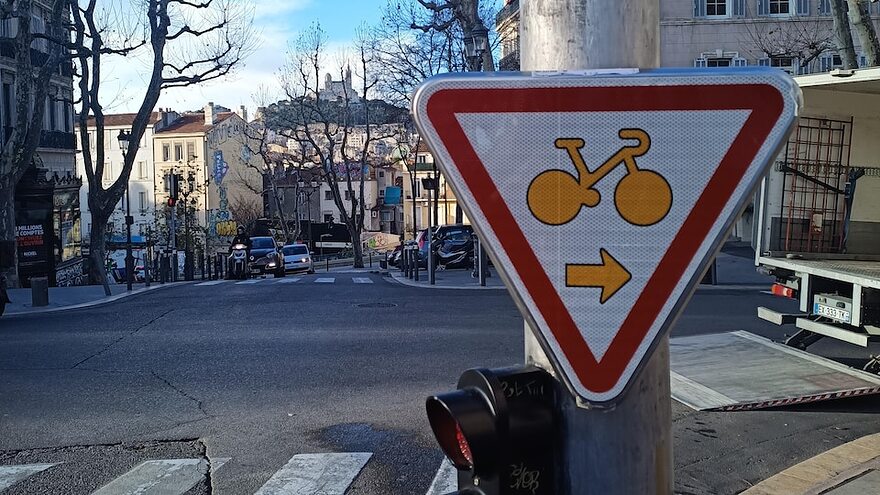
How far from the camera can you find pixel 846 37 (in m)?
18.7

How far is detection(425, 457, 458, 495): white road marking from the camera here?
5.47 m

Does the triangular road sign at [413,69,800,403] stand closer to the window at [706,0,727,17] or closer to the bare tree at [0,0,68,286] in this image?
the bare tree at [0,0,68,286]

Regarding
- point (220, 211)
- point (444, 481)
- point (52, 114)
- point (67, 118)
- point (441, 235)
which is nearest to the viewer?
point (444, 481)

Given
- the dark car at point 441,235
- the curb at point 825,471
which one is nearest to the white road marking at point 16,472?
the curb at point 825,471

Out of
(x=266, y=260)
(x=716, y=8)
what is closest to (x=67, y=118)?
(x=266, y=260)

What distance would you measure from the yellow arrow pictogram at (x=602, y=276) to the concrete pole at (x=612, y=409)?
0.52 feet

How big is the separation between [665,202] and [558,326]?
32 centimetres

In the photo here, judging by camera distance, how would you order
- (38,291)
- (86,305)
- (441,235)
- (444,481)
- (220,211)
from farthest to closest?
1. (220,211)
2. (441,235)
3. (86,305)
4. (38,291)
5. (444,481)

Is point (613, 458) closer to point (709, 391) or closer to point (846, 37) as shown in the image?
point (709, 391)

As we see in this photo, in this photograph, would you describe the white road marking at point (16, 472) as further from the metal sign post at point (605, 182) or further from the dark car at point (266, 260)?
the dark car at point (266, 260)

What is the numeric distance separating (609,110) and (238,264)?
35.3m

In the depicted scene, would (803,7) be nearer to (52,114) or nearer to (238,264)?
(238,264)

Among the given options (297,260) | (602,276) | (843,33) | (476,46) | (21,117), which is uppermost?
(476,46)

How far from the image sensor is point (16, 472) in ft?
19.9
